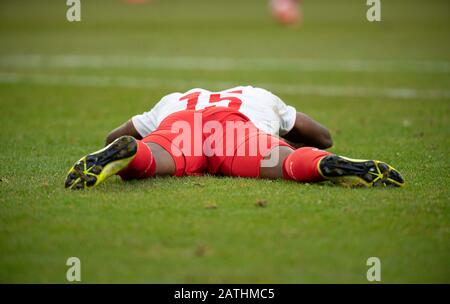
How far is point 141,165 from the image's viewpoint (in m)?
6.13

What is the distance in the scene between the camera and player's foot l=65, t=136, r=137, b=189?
5820 mm

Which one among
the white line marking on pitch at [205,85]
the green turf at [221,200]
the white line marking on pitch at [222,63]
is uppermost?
the white line marking on pitch at [222,63]

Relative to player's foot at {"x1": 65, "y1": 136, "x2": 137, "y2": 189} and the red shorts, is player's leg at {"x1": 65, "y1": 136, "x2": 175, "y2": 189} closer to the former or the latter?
player's foot at {"x1": 65, "y1": 136, "x2": 137, "y2": 189}

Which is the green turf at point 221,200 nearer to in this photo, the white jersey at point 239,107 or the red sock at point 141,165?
the red sock at point 141,165

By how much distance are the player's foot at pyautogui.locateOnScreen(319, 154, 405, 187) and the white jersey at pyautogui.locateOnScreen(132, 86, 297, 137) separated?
1.02 m

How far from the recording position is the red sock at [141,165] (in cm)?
609

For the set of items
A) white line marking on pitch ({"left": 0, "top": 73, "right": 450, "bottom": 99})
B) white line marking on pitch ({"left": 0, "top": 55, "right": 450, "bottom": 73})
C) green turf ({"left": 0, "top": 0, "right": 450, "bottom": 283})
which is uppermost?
white line marking on pitch ({"left": 0, "top": 55, "right": 450, "bottom": 73})

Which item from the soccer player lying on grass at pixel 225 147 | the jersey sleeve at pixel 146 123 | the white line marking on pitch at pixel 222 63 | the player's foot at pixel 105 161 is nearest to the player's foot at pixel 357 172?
the soccer player lying on grass at pixel 225 147

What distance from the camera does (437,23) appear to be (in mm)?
26500

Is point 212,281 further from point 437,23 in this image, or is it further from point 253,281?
point 437,23

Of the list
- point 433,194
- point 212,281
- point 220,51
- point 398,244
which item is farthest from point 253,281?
point 220,51

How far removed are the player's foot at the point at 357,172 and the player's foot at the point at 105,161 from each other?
1.40 m

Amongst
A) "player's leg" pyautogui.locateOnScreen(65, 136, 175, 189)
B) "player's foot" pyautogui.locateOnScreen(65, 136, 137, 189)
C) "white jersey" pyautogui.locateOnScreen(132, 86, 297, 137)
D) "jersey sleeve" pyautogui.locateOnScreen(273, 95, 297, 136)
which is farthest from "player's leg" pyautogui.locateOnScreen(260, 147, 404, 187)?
"player's foot" pyautogui.locateOnScreen(65, 136, 137, 189)

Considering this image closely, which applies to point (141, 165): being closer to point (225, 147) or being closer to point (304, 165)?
point (225, 147)
